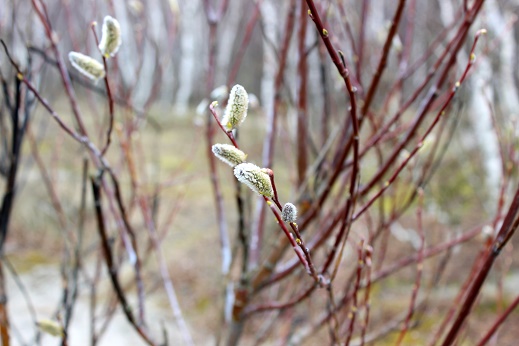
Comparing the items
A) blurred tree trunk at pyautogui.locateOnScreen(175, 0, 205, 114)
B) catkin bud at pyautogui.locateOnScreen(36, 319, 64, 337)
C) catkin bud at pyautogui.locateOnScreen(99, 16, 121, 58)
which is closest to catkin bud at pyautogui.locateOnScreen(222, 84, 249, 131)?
catkin bud at pyautogui.locateOnScreen(99, 16, 121, 58)

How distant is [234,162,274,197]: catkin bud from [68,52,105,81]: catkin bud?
1.23 ft

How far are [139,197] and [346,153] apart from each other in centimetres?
57

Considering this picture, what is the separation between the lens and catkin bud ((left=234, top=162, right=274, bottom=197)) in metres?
0.53

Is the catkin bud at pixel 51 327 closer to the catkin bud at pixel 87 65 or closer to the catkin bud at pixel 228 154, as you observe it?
the catkin bud at pixel 87 65

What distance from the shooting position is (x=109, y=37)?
748 mm

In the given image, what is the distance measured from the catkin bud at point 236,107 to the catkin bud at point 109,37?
28 centimetres

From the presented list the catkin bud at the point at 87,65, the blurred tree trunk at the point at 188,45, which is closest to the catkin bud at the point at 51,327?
the catkin bud at the point at 87,65

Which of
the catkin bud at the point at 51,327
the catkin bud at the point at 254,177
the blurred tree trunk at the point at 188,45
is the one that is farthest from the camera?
the blurred tree trunk at the point at 188,45

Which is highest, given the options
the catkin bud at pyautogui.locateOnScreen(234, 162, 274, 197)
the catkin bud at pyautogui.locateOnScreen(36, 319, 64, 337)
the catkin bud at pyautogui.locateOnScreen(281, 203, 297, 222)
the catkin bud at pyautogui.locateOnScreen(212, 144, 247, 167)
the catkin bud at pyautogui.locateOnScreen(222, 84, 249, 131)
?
the catkin bud at pyautogui.locateOnScreen(222, 84, 249, 131)

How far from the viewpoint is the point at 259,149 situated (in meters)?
7.77

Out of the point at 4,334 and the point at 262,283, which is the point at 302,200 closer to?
the point at 262,283

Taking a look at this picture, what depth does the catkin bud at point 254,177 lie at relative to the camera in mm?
527

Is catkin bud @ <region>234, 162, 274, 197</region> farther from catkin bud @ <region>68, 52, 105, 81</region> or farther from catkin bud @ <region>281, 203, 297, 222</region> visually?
catkin bud @ <region>68, 52, 105, 81</region>

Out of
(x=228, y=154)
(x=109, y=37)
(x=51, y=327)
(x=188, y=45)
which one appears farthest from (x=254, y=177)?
(x=188, y=45)
